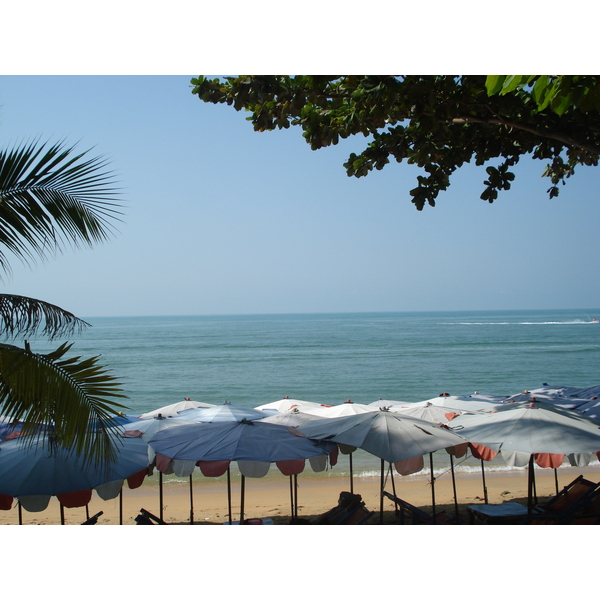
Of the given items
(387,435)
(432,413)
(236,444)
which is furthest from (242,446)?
(432,413)

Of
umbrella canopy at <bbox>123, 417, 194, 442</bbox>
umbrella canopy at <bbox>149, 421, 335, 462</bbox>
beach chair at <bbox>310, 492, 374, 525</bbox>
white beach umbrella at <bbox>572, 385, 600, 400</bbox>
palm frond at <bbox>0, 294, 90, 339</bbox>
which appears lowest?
beach chair at <bbox>310, 492, 374, 525</bbox>

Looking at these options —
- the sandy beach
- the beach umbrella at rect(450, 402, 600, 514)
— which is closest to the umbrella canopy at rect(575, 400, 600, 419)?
the beach umbrella at rect(450, 402, 600, 514)

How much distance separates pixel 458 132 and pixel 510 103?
1252mm

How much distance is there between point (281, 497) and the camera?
38.0 feet

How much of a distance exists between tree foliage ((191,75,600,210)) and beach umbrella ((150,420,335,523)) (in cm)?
379

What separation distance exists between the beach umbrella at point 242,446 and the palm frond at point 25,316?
90.9 inches

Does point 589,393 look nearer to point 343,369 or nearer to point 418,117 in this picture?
point 418,117

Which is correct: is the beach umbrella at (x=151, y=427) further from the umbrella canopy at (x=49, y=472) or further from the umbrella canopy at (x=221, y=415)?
the umbrella canopy at (x=49, y=472)

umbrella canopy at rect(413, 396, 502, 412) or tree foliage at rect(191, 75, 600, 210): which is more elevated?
tree foliage at rect(191, 75, 600, 210)

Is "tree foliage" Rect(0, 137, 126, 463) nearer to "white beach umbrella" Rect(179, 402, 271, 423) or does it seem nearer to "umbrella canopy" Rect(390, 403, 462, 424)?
"white beach umbrella" Rect(179, 402, 271, 423)

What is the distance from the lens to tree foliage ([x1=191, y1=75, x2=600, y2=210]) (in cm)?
588

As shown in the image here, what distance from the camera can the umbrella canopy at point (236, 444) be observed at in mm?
5637
